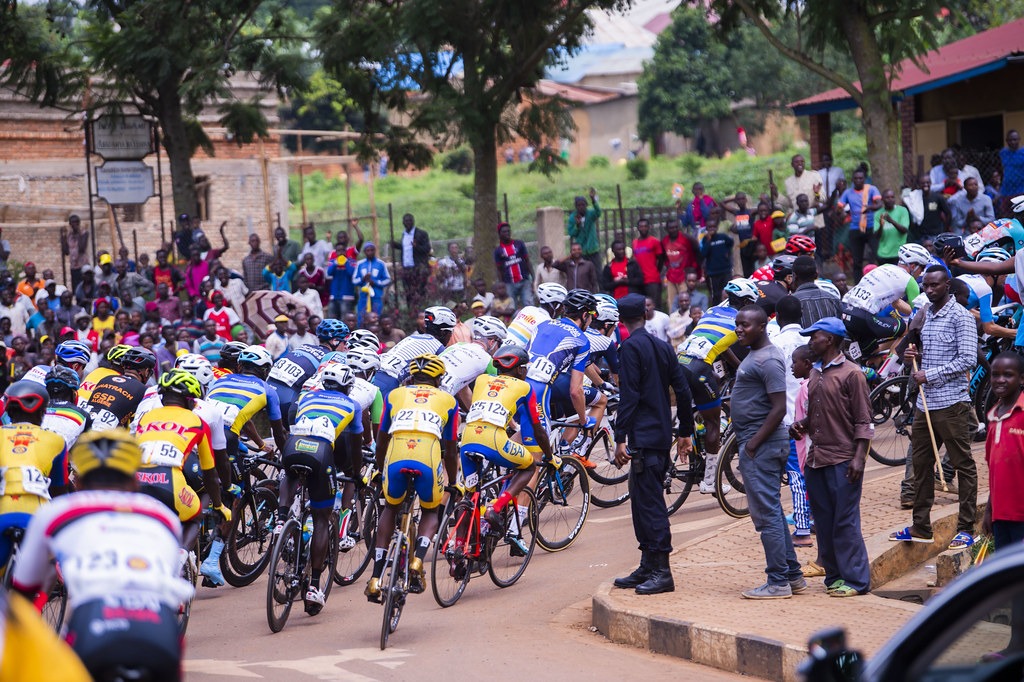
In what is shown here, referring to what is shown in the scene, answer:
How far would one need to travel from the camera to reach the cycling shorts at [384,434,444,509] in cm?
941

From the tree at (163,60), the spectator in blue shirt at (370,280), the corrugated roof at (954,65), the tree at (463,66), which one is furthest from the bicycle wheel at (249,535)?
the corrugated roof at (954,65)

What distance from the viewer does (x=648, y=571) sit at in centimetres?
949

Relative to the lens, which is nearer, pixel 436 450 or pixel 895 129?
pixel 436 450

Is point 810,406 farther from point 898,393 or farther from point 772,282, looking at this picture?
point 898,393

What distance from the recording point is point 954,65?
78.1ft

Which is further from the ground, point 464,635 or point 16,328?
point 16,328

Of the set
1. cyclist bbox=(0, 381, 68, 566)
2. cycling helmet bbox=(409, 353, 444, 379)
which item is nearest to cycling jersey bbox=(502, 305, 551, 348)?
cycling helmet bbox=(409, 353, 444, 379)

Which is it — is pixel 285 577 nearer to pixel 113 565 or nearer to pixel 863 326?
pixel 113 565

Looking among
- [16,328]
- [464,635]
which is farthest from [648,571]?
[16,328]

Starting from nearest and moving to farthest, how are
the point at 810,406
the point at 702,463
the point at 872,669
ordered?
1. the point at 872,669
2. the point at 810,406
3. the point at 702,463

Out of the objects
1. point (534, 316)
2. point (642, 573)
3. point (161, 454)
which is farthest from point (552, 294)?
point (161, 454)

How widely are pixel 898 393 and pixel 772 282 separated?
7.48ft

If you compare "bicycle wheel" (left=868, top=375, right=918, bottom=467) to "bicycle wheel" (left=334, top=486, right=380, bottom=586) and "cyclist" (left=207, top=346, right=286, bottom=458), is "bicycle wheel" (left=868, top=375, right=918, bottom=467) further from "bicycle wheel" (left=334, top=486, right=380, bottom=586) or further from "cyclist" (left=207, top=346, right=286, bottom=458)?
"cyclist" (left=207, top=346, right=286, bottom=458)

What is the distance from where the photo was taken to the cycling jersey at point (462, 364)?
11.6 metres
